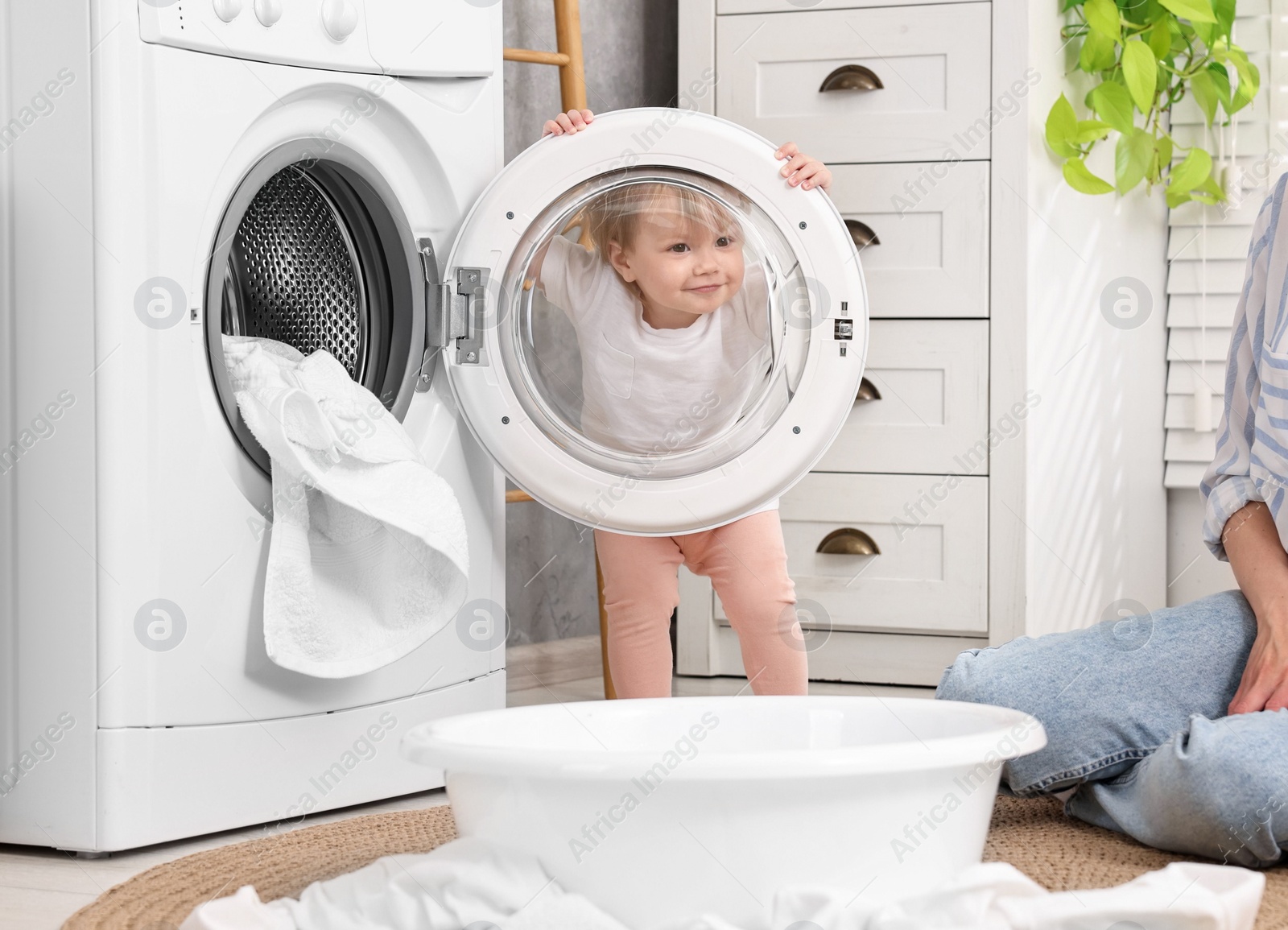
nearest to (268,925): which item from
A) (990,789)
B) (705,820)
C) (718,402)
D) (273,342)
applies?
(705,820)

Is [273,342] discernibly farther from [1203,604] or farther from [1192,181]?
[1192,181]

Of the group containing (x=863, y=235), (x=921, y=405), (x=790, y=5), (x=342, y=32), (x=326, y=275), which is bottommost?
(x=921, y=405)

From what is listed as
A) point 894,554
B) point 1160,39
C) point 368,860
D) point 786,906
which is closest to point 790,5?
point 1160,39

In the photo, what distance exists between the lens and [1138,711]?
1062 millimetres

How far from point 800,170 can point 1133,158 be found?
852mm

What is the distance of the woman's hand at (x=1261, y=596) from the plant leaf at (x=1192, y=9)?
0.94m

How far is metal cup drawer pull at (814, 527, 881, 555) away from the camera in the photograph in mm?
1822

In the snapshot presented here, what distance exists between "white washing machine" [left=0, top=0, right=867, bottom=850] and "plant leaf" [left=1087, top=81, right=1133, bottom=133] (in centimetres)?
72

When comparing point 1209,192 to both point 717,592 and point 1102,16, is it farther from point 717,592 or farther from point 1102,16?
point 717,592

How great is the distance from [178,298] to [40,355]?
12 cm

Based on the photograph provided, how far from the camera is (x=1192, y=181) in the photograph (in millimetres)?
2008

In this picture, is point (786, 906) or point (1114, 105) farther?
point (1114, 105)

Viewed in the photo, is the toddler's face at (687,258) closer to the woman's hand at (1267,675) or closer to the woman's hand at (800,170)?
the woman's hand at (800,170)

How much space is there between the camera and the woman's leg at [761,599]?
1.40m
